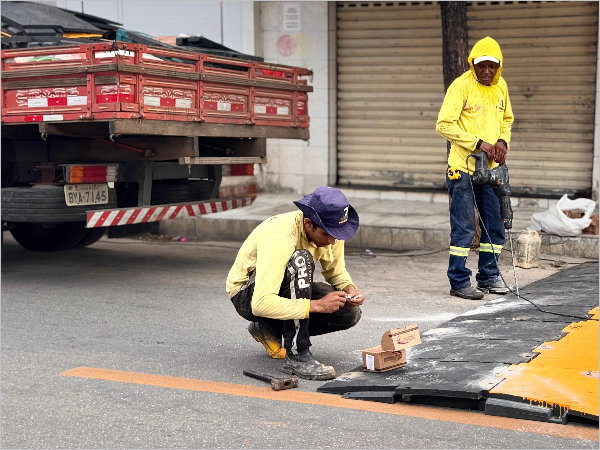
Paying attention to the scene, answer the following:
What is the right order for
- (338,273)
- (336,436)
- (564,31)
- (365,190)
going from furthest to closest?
1. (365,190)
2. (564,31)
3. (338,273)
4. (336,436)

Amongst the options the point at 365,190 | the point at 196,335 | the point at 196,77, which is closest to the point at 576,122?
the point at 365,190

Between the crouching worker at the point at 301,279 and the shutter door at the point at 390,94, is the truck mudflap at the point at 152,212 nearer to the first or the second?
the crouching worker at the point at 301,279

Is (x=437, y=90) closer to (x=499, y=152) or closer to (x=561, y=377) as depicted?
(x=499, y=152)

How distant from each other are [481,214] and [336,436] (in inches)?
144

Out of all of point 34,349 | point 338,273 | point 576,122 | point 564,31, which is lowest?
point 34,349

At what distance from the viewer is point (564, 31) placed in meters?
11.7

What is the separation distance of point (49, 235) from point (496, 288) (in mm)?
4764

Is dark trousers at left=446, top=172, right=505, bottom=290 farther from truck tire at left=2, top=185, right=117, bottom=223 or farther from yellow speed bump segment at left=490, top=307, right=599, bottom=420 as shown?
truck tire at left=2, top=185, right=117, bottom=223

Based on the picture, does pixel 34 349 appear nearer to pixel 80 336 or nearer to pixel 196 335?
pixel 80 336

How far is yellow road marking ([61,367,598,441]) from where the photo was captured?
4203 mm

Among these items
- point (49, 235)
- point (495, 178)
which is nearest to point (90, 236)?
point (49, 235)

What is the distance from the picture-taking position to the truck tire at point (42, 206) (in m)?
8.05

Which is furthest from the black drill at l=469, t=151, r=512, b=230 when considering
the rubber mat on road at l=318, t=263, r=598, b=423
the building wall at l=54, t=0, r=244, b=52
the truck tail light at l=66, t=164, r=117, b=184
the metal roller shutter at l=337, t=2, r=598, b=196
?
the building wall at l=54, t=0, r=244, b=52

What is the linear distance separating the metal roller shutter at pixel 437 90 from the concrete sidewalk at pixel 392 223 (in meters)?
0.32
